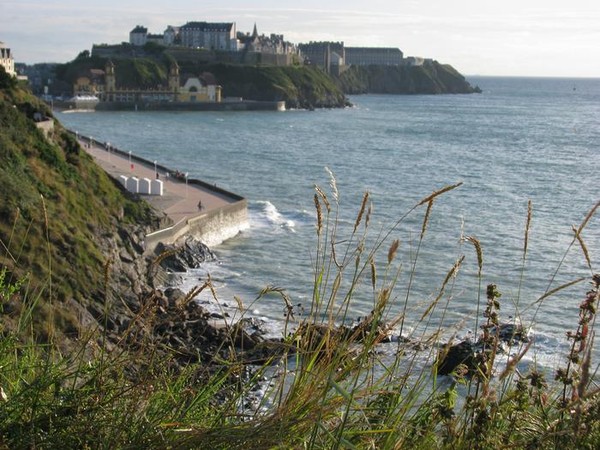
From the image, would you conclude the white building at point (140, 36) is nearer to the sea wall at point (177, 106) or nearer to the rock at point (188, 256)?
the sea wall at point (177, 106)

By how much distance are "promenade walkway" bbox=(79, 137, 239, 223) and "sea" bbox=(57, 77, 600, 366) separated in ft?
4.71

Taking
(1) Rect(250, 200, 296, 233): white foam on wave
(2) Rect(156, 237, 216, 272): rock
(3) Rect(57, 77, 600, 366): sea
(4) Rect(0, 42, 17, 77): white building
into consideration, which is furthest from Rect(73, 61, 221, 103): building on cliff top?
(2) Rect(156, 237, 216, 272): rock

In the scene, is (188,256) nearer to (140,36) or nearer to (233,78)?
(233,78)

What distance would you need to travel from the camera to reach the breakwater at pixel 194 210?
76.9ft

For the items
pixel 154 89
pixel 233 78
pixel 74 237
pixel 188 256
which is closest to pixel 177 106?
pixel 154 89

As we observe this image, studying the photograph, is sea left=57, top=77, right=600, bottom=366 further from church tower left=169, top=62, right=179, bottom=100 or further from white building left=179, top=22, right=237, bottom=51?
white building left=179, top=22, right=237, bottom=51

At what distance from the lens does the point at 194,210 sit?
26297 millimetres

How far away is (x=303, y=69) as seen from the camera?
121312mm

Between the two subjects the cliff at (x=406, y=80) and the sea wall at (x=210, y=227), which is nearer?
the sea wall at (x=210, y=227)

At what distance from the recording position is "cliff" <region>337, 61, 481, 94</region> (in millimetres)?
174000

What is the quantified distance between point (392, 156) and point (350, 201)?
18877 mm

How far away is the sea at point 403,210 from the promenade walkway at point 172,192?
1436mm

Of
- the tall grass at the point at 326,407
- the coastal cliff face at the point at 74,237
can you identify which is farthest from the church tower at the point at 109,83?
the tall grass at the point at 326,407

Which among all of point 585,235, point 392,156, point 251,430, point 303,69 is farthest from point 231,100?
point 251,430
